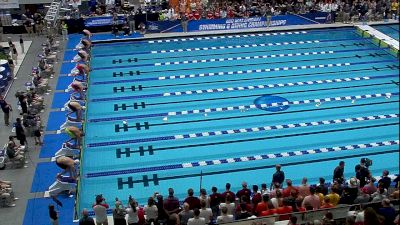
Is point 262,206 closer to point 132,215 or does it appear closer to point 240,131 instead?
point 132,215

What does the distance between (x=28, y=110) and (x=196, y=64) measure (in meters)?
6.11

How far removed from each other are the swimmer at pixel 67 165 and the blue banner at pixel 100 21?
11098 millimetres

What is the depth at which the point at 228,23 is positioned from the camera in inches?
820

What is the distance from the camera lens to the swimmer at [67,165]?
10289 millimetres

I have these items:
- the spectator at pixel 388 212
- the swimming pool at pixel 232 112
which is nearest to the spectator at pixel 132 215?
the swimming pool at pixel 232 112

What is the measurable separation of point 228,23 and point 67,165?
1195 cm

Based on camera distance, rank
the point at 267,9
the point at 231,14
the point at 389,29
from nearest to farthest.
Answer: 1. the point at 389,29
2. the point at 231,14
3. the point at 267,9

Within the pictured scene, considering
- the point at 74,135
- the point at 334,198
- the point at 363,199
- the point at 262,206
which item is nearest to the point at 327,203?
the point at 334,198

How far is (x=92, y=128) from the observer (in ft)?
44.1

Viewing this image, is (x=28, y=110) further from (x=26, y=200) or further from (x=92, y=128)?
(x=26, y=200)

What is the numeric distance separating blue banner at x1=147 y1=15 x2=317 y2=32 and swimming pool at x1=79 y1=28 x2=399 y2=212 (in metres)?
0.69

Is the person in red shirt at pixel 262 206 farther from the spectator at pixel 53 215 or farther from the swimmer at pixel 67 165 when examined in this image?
the swimmer at pixel 67 165

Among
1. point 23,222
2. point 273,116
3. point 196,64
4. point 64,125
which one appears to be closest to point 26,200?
point 23,222

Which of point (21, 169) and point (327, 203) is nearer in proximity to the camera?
point (327, 203)
